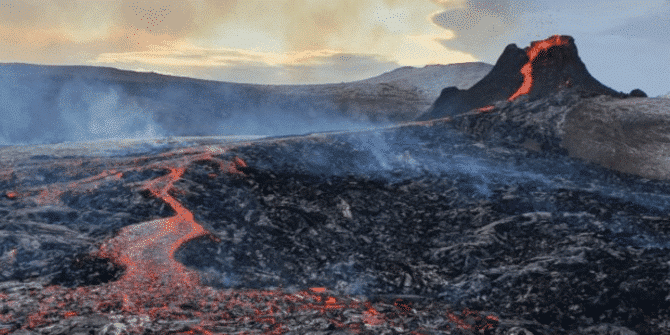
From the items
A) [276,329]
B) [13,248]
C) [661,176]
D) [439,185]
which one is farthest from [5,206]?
[661,176]

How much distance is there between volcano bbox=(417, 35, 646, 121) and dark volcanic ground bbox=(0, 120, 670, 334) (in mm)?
8063

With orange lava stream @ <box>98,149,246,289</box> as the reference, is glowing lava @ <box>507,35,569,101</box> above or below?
above

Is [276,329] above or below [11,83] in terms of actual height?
below

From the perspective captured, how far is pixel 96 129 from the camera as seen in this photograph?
26141 millimetres

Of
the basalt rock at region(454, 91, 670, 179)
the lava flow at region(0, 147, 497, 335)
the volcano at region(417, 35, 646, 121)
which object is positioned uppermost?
the volcano at region(417, 35, 646, 121)

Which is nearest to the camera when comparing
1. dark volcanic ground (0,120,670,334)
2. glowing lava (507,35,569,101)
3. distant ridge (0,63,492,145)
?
dark volcanic ground (0,120,670,334)

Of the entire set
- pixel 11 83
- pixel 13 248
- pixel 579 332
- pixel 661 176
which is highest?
pixel 11 83

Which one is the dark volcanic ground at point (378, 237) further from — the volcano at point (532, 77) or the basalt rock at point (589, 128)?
the volcano at point (532, 77)

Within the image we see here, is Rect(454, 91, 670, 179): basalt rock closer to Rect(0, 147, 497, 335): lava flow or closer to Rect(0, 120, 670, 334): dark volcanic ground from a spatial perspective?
Rect(0, 120, 670, 334): dark volcanic ground

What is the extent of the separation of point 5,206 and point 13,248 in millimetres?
1901

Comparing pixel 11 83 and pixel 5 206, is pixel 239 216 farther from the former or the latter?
pixel 11 83

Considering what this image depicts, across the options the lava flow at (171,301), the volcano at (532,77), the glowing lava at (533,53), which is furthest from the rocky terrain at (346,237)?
the glowing lava at (533,53)

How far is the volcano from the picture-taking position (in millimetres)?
19156

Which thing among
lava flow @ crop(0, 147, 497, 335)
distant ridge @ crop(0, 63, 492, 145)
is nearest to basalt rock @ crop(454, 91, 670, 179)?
lava flow @ crop(0, 147, 497, 335)
